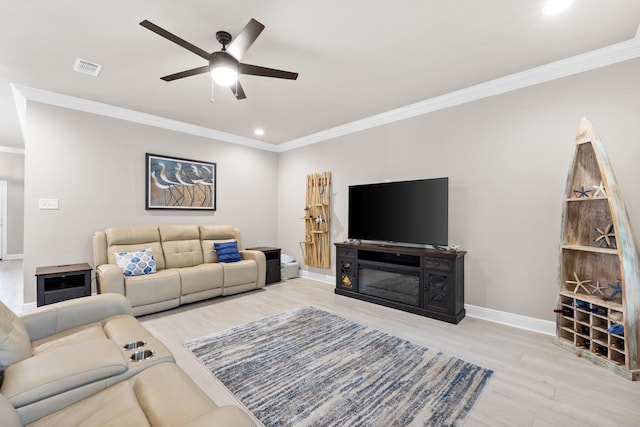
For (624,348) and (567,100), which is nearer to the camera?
(624,348)

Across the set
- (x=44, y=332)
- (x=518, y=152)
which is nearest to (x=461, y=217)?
(x=518, y=152)

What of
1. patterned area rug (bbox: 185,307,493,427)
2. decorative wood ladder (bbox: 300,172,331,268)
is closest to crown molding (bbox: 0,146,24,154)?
decorative wood ladder (bbox: 300,172,331,268)

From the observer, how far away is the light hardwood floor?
5.91ft

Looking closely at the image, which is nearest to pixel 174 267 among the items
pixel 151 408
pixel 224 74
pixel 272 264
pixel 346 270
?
pixel 272 264

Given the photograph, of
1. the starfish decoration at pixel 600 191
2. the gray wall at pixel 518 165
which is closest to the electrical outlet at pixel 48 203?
the gray wall at pixel 518 165

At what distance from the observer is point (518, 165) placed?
311 centimetres

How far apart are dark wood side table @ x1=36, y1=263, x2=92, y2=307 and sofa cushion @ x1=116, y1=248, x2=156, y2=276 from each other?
35 centimetres

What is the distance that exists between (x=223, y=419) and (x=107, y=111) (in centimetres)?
447

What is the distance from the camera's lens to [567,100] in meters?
2.85

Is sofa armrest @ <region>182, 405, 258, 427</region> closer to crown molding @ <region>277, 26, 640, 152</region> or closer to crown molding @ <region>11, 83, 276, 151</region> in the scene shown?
crown molding @ <region>277, 26, 640, 152</region>

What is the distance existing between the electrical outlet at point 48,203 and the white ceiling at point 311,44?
133 centimetres

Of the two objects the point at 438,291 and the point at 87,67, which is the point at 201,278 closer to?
the point at 87,67

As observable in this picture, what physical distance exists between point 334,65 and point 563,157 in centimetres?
244

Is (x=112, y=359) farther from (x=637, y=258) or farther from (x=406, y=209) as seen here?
(x=637, y=258)
